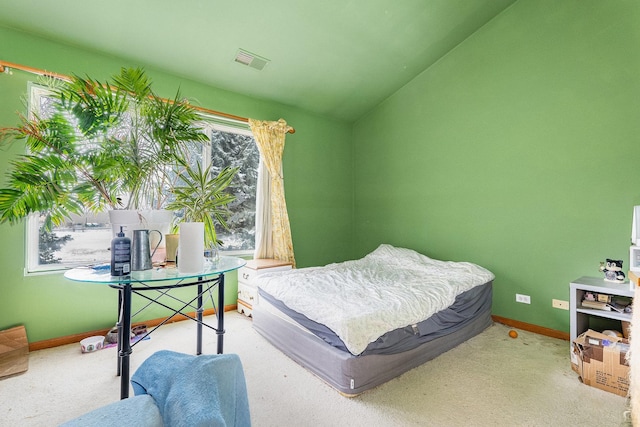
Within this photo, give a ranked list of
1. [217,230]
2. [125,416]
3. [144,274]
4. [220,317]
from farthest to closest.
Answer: [217,230] < [220,317] < [144,274] < [125,416]

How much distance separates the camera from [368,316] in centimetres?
183

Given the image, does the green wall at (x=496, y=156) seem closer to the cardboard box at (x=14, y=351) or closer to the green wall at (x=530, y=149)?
the green wall at (x=530, y=149)

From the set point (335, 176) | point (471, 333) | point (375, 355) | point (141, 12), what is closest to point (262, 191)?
point (335, 176)

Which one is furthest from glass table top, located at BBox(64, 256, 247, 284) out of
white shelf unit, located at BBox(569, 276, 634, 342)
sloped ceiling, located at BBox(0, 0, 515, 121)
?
white shelf unit, located at BBox(569, 276, 634, 342)

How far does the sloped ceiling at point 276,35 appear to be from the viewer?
88.7 inches

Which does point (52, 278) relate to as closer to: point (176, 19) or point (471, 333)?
point (176, 19)

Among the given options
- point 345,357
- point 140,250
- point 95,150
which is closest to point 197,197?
point 140,250

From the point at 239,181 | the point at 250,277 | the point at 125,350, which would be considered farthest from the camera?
the point at 239,181

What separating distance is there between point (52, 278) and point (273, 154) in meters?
2.38

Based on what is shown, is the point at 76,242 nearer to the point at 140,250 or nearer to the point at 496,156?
the point at 140,250

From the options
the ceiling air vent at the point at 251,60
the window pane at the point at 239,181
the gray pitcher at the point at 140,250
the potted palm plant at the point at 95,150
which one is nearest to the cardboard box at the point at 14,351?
the potted palm plant at the point at 95,150

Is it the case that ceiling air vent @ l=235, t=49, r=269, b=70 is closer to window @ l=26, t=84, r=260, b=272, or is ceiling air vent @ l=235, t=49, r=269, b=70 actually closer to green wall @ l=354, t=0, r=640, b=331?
window @ l=26, t=84, r=260, b=272

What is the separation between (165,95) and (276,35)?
125cm

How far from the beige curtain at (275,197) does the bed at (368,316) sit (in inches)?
28.6
